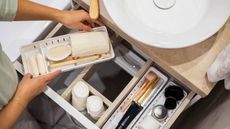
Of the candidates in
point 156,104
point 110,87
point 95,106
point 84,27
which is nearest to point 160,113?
point 156,104

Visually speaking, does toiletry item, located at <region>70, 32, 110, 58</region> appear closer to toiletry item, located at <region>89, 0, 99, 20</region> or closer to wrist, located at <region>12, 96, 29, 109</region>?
toiletry item, located at <region>89, 0, 99, 20</region>

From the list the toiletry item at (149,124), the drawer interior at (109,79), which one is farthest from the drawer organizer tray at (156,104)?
the drawer interior at (109,79)

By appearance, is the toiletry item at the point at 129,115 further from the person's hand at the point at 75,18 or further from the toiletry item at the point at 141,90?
the person's hand at the point at 75,18

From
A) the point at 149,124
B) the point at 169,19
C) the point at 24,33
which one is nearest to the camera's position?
the point at 169,19

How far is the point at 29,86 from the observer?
1.05 m

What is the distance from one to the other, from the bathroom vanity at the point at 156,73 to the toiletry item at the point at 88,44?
4 cm

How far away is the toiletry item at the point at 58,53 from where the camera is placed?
1065 millimetres

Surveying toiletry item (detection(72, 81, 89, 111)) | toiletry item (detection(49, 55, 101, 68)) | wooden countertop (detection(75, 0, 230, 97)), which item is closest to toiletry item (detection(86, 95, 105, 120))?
toiletry item (detection(72, 81, 89, 111))

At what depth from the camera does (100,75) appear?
1597mm

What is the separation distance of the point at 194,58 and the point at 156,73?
0.56ft

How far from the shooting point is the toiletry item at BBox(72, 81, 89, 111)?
3.62 feet

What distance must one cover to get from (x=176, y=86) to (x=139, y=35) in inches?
10.0

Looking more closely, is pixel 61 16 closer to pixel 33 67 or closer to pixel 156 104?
pixel 33 67

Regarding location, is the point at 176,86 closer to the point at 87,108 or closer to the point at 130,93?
the point at 130,93
